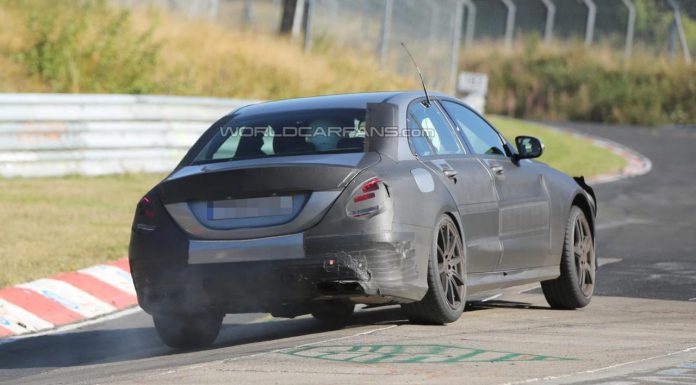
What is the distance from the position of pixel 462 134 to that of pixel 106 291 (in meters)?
3.37

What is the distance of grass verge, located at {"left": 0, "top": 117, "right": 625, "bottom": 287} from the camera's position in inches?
464

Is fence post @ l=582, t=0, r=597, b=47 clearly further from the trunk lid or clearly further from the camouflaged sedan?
the trunk lid

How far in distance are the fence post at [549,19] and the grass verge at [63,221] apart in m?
29.9

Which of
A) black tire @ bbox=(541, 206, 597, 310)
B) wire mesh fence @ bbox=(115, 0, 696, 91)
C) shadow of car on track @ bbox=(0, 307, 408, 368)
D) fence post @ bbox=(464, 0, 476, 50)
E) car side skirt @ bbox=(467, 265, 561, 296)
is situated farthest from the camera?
fence post @ bbox=(464, 0, 476, 50)

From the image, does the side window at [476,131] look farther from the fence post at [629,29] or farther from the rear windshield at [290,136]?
the fence post at [629,29]

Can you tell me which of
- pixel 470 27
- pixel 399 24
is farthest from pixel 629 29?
pixel 399 24

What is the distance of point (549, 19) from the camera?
4684 centimetres

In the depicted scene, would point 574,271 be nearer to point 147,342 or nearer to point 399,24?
point 147,342

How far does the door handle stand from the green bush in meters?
30.3

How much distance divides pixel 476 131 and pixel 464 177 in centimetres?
83

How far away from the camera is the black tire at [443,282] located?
8.07 m

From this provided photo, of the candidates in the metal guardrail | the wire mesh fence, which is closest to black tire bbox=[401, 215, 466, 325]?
the metal guardrail

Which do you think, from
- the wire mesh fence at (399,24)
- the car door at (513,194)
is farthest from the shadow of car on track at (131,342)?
the wire mesh fence at (399,24)

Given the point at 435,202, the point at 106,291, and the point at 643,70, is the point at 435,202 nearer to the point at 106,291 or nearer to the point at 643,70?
the point at 106,291
